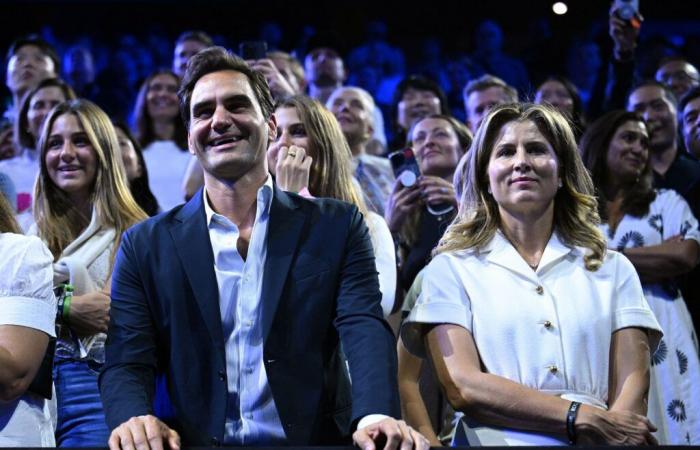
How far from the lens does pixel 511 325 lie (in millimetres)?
3033

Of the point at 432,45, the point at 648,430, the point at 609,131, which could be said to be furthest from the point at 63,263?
the point at 432,45

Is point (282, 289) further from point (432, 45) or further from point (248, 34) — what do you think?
point (248, 34)

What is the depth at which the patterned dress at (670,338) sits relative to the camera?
4047mm

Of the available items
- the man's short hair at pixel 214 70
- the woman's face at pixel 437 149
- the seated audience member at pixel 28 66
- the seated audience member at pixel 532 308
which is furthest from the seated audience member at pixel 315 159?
the seated audience member at pixel 28 66

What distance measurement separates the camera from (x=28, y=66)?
6023mm

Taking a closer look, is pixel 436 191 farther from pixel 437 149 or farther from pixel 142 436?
pixel 142 436

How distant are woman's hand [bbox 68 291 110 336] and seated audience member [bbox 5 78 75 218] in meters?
1.75

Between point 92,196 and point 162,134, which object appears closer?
point 92,196

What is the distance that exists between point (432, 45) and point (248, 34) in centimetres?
186

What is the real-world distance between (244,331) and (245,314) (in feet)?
0.14

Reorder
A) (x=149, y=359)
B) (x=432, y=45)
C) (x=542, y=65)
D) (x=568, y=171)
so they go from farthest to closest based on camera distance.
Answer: (x=432, y=45), (x=542, y=65), (x=568, y=171), (x=149, y=359)

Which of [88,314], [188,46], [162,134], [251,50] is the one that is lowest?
[88,314]

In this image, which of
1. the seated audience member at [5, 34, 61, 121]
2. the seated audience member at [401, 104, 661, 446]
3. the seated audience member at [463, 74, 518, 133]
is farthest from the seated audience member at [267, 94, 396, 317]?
the seated audience member at [5, 34, 61, 121]

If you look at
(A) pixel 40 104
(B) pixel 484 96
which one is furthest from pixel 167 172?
(B) pixel 484 96
